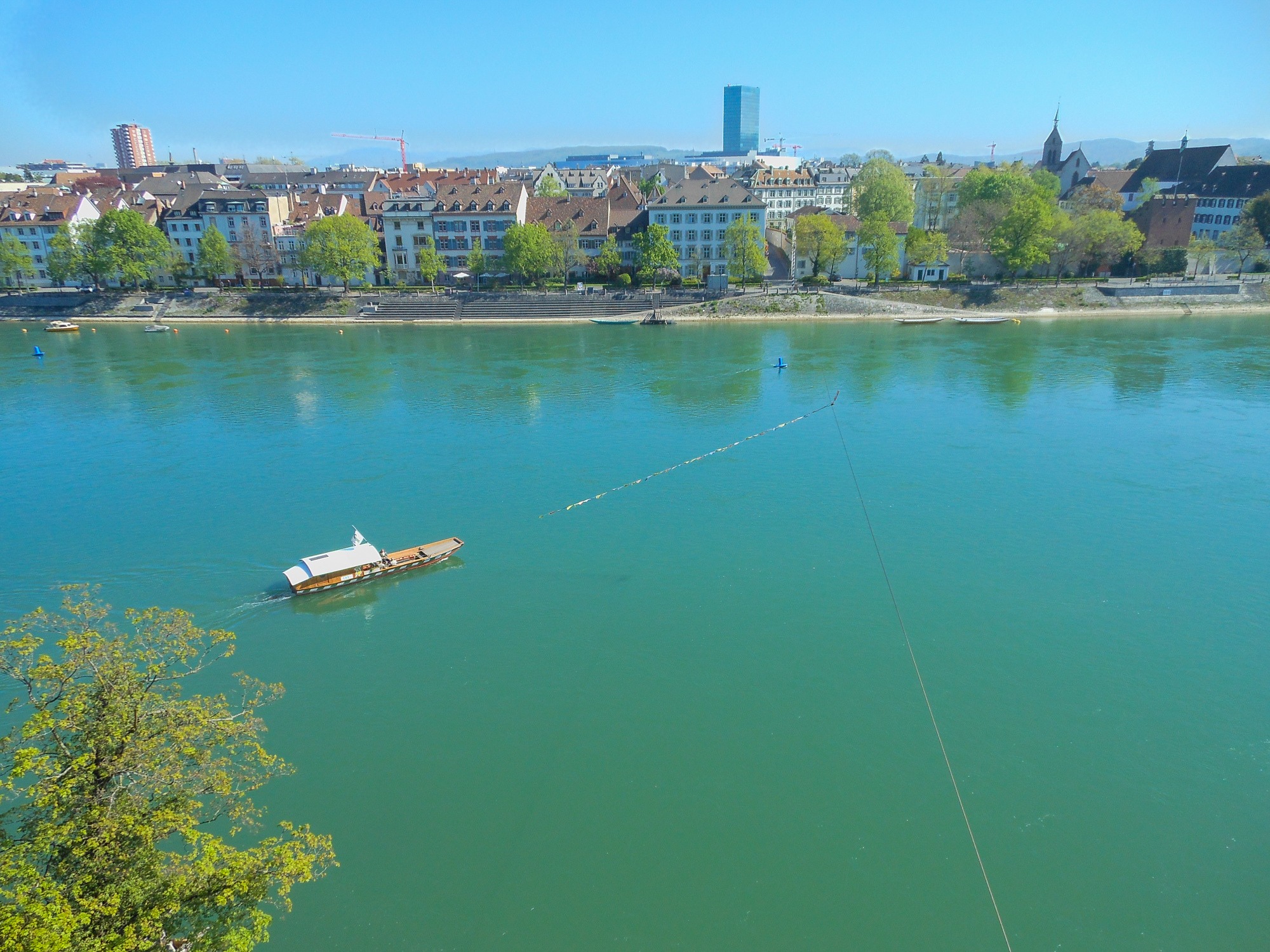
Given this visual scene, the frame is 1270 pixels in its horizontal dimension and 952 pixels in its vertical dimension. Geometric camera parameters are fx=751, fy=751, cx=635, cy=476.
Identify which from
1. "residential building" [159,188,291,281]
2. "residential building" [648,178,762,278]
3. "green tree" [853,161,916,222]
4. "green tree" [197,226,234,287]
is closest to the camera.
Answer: "residential building" [648,178,762,278]

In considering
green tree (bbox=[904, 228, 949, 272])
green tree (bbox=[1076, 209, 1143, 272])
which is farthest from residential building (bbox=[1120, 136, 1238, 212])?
green tree (bbox=[904, 228, 949, 272])

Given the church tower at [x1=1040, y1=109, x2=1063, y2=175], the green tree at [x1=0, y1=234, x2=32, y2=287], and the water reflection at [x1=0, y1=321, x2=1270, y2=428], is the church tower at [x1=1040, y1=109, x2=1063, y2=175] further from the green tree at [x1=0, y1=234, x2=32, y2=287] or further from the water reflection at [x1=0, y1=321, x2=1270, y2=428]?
the green tree at [x1=0, y1=234, x2=32, y2=287]

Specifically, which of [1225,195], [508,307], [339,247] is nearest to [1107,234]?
[1225,195]

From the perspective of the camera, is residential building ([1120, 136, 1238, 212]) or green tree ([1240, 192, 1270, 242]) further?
residential building ([1120, 136, 1238, 212])

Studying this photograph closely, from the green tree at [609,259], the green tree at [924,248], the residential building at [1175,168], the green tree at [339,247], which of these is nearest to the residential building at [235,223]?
the green tree at [339,247]

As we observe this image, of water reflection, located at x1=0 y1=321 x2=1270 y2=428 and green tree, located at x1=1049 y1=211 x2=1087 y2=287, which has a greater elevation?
green tree, located at x1=1049 y1=211 x2=1087 y2=287

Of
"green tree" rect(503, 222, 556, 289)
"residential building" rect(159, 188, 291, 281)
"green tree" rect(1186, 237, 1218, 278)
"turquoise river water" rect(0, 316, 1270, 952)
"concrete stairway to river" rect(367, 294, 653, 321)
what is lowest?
"turquoise river water" rect(0, 316, 1270, 952)
